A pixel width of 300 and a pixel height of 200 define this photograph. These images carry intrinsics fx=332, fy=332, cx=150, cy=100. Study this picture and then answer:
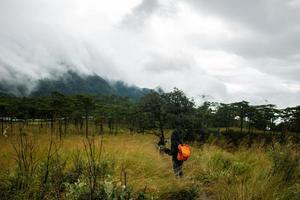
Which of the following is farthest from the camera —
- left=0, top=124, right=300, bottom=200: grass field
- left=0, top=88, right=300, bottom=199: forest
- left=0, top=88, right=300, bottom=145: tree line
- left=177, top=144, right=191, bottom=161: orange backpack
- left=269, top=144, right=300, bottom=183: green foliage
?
left=0, top=88, right=300, bottom=145: tree line

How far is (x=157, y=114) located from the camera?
36.3m

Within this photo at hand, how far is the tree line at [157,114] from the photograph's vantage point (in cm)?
3526

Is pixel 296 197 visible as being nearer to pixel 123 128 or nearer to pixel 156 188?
pixel 156 188

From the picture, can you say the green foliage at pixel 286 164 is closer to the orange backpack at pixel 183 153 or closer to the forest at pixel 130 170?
the forest at pixel 130 170

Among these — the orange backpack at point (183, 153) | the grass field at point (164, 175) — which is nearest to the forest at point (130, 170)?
the grass field at point (164, 175)

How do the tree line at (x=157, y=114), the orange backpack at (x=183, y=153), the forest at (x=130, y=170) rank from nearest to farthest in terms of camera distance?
the forest at (x=130, y=170)
the orange backpack at (x=183, y=153)
the tree line at (x=157, y=114)

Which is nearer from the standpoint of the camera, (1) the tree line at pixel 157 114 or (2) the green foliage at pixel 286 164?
(2) the green foliage at pixel 286 164

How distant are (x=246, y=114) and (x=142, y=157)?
90.5m

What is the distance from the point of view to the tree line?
3526cm

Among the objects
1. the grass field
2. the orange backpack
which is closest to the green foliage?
the grass field

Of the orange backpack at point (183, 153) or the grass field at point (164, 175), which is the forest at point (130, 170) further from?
the orange backpack at point (183, 153)

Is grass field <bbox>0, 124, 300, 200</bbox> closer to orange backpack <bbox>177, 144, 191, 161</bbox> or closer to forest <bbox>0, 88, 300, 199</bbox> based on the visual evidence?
forest <bbox>0, 88, 300, 199</bbox>

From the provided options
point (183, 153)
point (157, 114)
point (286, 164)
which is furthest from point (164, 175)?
point (157, 114)

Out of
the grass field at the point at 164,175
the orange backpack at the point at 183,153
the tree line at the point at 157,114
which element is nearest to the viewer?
the grass field at the point at 164,175
